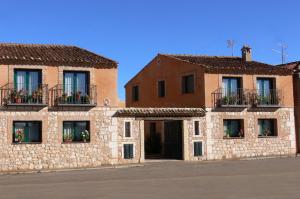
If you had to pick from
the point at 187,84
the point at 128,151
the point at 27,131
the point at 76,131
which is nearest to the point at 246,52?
the point at 187,84

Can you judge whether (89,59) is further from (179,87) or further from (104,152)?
(179,87)

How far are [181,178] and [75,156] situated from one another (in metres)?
9.14

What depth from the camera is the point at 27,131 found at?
1002 inches

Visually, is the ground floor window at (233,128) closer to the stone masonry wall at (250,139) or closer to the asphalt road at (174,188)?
the stone masonry wall at (250,139)

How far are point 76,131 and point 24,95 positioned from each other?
11.5 feet

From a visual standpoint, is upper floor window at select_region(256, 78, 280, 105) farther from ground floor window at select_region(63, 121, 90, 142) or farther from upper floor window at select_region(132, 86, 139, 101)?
ground floor window at select_region(63, 121, 90, 142)

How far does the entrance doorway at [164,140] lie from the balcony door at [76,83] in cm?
662

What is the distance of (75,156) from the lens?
2605cm

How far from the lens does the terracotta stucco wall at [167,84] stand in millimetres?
31031

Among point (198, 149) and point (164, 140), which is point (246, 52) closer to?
point (164, 140)

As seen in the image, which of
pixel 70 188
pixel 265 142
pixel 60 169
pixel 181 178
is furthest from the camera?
pixel 265 142

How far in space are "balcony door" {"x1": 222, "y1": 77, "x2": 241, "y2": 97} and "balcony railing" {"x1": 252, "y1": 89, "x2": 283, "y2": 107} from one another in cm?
123

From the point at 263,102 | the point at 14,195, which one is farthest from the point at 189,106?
the point at 14,195

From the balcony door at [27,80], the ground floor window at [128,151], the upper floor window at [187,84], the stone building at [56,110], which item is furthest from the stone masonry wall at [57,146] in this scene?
the upper floor window at [187,84]
